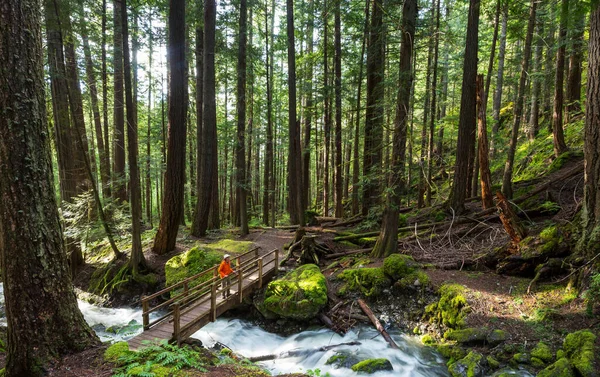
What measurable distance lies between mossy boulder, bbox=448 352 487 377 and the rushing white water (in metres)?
0.26

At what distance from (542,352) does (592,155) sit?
171 inches

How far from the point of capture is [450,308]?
7312mm

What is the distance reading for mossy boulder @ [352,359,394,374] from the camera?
254 inches

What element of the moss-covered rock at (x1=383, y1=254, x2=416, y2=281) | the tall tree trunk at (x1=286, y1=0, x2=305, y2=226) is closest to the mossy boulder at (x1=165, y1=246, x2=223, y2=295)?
the tall tree trunk at (x1=286, y1=0, x2=305, y2=226)

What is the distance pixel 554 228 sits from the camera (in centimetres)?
769

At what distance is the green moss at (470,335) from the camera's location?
20.6 ft

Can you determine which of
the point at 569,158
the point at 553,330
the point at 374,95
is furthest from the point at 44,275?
the point at 569,158

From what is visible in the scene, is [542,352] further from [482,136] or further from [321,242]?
[321,242]

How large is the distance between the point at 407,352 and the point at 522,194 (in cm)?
839

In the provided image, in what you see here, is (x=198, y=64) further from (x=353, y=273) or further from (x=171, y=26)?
(x=353, y=273)

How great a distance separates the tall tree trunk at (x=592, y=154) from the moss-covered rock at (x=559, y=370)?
2.72 m

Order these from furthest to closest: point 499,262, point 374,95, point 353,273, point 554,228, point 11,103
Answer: point 374,95 → point 353,273 → point 499,262 → point 554,228 → point 11,103

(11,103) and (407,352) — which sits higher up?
(11,103)

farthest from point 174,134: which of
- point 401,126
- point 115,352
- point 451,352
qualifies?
point 451,352
